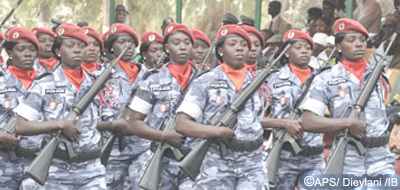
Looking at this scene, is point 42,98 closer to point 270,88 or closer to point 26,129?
point 26,129

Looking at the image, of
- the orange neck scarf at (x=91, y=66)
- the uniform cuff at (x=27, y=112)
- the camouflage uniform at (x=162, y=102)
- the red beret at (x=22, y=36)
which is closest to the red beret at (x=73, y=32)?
the uniform cuff at (x=27, y=112)

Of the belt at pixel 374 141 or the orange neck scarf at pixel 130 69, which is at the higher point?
the orange neck scarf at pixel 130 69

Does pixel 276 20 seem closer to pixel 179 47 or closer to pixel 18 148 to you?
pixel 179 47

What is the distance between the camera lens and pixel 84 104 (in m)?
7.74

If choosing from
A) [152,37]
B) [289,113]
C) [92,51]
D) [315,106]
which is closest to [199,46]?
[152,37]

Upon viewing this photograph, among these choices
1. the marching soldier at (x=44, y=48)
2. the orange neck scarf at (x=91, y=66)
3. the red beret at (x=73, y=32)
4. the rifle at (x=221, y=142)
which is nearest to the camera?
the rifle at (x=221, y=142)

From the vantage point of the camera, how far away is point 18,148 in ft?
29.5

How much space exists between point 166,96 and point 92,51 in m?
1.71

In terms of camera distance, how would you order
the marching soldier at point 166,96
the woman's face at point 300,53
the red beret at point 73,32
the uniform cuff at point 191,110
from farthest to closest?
the woman's face at point 300,53 → the marching soldier at point 166,96 → the red beret at point 73,32 → the uniform cuff at point 191,110

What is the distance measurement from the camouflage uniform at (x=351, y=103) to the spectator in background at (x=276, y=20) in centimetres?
576

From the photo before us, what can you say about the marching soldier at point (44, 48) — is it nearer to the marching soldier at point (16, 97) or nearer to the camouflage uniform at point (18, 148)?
the marching soldier at point (16, 97)

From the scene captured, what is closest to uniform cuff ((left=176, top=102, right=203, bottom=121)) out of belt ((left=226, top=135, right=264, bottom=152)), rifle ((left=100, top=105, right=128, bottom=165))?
belt ((left=226, top=135, right=264, bottom=152))

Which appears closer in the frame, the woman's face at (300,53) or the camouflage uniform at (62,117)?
the camouflage uniform at (62,117)

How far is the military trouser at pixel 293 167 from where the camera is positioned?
9.15m
